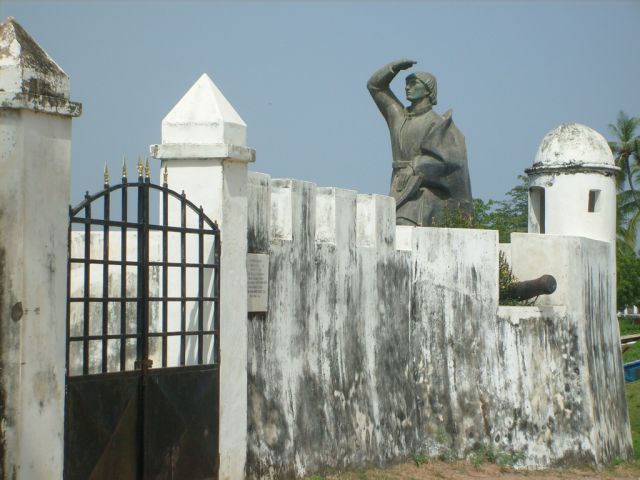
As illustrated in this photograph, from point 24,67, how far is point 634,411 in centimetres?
1609

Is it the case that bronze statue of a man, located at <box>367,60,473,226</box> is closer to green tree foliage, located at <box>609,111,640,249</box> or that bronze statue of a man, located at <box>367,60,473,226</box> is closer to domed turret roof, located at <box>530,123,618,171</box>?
domed turret roof, located at <box>530,123,618,171</box>

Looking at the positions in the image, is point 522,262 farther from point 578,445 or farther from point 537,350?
point 578,445

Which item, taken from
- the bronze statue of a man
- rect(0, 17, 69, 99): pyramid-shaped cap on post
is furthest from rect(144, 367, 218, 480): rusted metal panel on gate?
the bronze statue of a man

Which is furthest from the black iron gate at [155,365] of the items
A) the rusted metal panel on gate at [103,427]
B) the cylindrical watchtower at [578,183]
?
the cylindrical watchtower at [578,183]

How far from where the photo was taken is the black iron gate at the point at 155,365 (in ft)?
25.5

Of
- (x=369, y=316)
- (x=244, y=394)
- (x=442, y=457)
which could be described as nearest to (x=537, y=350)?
(x=442, y=457)

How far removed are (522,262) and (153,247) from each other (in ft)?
20.0

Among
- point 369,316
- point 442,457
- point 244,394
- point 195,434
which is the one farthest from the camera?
point 442,457

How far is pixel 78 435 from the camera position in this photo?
7.65 metres

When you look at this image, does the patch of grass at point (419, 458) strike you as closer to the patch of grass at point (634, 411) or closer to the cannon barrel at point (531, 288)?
A: the cannon barrel at point (531, 288)

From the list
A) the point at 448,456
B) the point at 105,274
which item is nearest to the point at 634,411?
the point at 448,456

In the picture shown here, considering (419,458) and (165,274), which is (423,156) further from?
(165,274)

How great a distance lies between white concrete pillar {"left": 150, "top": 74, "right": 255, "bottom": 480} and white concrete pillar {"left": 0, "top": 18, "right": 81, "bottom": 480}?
6.62ft

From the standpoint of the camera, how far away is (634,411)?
20.6m
